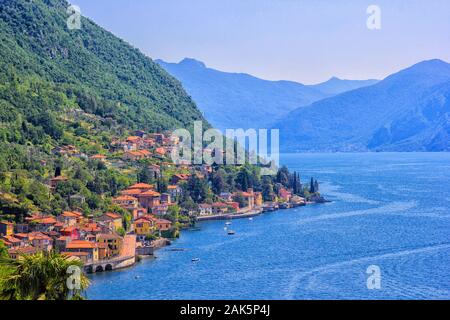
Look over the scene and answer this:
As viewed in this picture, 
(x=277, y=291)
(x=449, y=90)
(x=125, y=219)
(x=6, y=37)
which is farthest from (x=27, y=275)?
(x=449, y=90)

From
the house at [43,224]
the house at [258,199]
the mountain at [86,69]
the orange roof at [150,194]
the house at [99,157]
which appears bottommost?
the house at [43,224]

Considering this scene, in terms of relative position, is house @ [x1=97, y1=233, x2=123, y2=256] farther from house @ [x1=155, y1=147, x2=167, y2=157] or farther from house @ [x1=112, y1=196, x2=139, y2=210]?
house @ [x1=155, y1=147, x2=167, y2=157]

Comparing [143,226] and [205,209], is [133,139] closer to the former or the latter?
[205,209]

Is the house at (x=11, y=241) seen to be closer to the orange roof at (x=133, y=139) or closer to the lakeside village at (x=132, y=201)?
the lakeside village at (x=132, y=201)

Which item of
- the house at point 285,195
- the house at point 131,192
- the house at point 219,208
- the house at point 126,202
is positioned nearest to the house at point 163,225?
Answer: the house at point 126,202

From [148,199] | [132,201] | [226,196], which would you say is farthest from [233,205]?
[132,201]

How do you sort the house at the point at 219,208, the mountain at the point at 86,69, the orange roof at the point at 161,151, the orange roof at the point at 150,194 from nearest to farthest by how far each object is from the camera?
the orange roof at the point at 150,194, the house at the point at 219,208, the orange roof at the point at 161,151, the mountain at the point at 86,69

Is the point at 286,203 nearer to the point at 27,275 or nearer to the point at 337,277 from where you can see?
the point at 337,277
